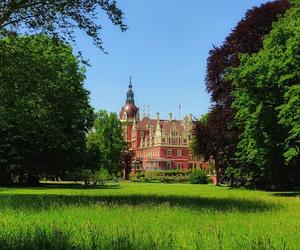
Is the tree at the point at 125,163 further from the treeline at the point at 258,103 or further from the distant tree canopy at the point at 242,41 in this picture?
the distant tree canopy at the point at 242,41

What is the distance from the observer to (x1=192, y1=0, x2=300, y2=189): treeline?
1459 inches

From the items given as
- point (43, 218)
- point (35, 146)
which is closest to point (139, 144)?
point (35, 146)

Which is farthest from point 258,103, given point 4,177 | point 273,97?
Result: point 4,177

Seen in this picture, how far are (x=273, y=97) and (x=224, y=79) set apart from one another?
11.4 metres

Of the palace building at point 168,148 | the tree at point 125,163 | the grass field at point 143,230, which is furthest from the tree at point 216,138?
the palace building at point 168,148

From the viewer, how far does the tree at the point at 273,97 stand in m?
36.2

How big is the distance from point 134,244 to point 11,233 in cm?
303

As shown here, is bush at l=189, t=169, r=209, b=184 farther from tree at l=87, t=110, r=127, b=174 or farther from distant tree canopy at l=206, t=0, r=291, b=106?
distant tree canopy at l=206, t=0, r=291, b=106

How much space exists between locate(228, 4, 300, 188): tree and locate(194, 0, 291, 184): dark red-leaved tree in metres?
7.46

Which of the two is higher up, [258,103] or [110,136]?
[110,136]

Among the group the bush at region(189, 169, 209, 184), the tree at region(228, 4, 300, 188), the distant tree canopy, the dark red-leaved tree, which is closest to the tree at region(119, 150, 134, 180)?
the bush at region(189, 169, 209, 184)

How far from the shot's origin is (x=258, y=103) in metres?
40.4

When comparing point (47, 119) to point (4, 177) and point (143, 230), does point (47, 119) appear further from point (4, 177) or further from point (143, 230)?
point (4, 177)

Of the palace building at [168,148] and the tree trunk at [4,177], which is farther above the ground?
the palace building at [168,148]
